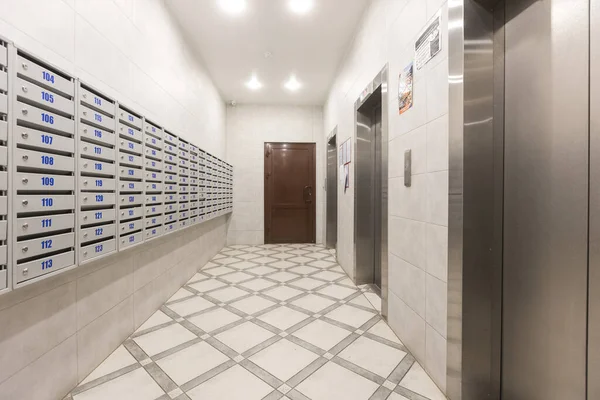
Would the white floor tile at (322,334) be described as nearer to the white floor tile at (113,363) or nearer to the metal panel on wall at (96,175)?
the white floor tile at (113,363)

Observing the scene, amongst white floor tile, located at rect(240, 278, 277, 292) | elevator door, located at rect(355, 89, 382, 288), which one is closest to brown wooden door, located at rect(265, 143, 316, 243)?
white floor tile, located at rect(240, 278, 277, 292)

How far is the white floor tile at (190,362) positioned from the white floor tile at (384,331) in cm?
100

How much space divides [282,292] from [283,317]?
53cm

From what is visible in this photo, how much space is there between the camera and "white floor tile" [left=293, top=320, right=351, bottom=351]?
1641 millimetres

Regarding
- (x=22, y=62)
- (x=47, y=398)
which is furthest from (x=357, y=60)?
(x=47, y=398)

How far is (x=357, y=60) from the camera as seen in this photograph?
2643mm

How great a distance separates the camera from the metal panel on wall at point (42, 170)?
0.93 m

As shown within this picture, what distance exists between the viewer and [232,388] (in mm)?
1250

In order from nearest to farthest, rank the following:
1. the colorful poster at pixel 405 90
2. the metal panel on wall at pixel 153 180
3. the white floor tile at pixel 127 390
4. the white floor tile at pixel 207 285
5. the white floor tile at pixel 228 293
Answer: the white floor tile at pixel 127 390 → the colorful poster at pixel 405 90 → the metal panel on wall at pixel 153 180 → the white floor tile at pixel 228 293 → the white floor tile at pixel 207 285

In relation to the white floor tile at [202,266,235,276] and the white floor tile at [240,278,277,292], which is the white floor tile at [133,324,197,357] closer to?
the white floor tile at [240,278,277,292]

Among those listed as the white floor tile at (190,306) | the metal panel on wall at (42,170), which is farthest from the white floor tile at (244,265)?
the metal panel on wall at (42,170)

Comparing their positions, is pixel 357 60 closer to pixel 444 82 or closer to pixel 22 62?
pixel 444 82

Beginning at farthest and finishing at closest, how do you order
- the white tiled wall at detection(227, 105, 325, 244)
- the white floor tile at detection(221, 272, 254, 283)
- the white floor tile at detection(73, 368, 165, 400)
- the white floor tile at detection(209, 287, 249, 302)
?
the white tiled wall at detection(227, 105, 325, 244) → the white floor tile at detection(221, 272, 254, 283) → the white floor tile at detection(209, 287, 249, 302) → the white floor tile at detection(73, 368, 165, 400)

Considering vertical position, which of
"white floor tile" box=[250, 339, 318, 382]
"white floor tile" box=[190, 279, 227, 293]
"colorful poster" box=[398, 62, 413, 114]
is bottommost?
"white floor tile" box=[250, 339, 318, 382]
